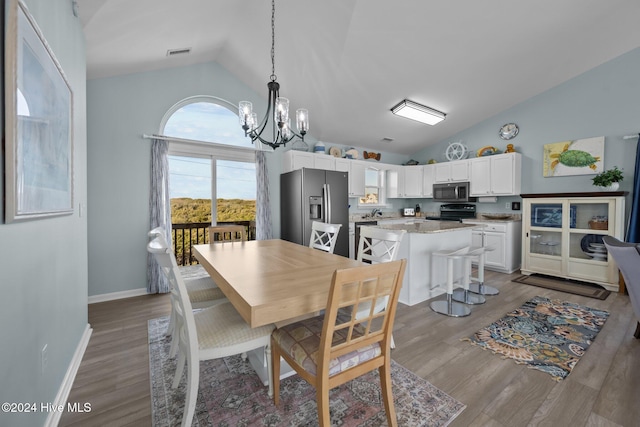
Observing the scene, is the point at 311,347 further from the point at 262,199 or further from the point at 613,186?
the point at 613,186

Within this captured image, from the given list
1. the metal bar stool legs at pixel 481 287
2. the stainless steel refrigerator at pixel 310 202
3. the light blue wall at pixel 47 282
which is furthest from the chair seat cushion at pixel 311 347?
the stainless steel refrigerator at pixel 310 202

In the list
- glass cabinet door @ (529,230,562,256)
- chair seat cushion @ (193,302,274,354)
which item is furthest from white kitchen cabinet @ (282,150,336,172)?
glass cabinet door @ (529,230,562,256)

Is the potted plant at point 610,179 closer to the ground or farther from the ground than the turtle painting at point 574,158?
closer to the ground

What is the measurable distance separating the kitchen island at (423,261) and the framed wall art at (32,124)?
9.50 feet

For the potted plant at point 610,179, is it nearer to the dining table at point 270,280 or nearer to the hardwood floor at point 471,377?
the hardwood floor at point 471,377

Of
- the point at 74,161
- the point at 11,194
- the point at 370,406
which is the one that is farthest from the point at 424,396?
the point at 74,161

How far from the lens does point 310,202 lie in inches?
162

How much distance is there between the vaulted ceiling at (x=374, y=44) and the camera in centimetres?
267

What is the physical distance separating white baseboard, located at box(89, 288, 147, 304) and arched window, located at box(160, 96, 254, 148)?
2.21 meters

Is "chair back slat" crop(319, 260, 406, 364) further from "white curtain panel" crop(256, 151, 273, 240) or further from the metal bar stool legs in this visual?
"white curtain panel" crop(256, 151, 273, 240)

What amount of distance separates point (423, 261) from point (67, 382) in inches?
131

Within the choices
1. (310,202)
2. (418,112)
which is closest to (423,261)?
(310,202)

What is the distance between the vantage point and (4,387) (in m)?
0.92

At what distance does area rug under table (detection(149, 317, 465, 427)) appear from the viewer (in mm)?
1424
